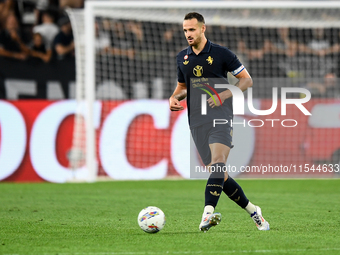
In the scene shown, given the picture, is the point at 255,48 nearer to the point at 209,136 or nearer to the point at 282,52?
the point at 282,52

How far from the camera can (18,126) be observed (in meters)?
12.0

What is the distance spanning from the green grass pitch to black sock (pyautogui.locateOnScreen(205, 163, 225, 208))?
320 mm

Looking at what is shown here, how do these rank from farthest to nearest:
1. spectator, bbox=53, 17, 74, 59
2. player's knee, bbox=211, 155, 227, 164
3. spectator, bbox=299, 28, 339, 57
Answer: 1. spectator, bbox=299, 28, 339, 57
2. spectator, bbox=53, 17, 74, 59
3. player's knee, bbox=211, 155, 227, 164

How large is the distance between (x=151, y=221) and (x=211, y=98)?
4.19 ft

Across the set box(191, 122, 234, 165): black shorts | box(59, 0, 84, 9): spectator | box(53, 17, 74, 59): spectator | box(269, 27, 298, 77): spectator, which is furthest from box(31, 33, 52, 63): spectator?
box(191, 122, 234, 165): black shorts

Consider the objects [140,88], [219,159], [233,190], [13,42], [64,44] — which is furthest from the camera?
[64,44]

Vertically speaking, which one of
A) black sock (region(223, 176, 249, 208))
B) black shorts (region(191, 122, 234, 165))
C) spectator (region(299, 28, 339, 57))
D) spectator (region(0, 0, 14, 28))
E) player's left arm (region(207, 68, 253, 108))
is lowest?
black sock (region(223, 176, 249, 208))

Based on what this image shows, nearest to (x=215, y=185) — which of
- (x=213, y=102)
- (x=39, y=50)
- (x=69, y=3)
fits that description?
(x=213, y=102)

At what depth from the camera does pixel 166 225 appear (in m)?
6.16

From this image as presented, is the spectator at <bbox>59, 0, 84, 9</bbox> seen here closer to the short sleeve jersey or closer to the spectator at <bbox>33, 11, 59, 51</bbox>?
the spectator at <bbox>33, 11, 59, 51</bbox>

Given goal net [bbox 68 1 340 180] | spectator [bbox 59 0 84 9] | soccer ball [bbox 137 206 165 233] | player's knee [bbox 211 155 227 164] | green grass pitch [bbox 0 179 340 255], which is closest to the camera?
green grass pitch [bbox 0 179 340 255]

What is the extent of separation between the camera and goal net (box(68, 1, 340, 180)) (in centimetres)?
1228

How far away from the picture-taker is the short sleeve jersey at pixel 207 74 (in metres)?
5.80

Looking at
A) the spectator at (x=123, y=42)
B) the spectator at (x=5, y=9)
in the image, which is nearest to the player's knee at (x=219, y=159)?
the spectator at (x=123, y=42)
